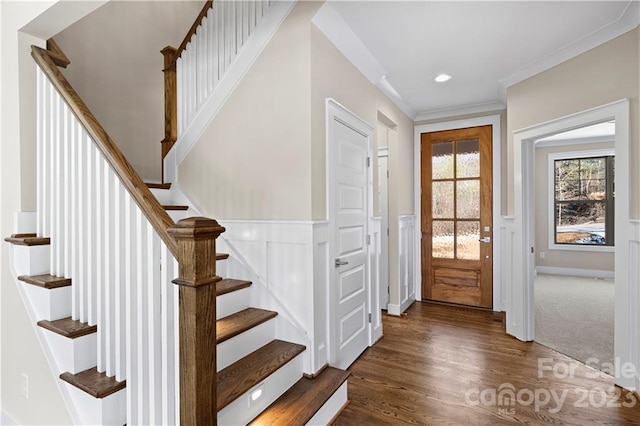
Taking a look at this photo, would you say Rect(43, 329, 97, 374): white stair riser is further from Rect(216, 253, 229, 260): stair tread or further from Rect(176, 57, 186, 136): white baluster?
Rect(176, 57, 186, 136): white baluster

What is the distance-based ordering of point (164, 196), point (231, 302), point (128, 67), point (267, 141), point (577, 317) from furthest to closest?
point (577, 317)
point (128, 67)
point (164, 196)
point (267, 141)
point (231, 302)

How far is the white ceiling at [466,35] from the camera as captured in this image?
2314 millimetres

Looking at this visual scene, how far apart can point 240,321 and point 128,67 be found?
298 centimetres

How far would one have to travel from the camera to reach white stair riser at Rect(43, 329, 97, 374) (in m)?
1.52

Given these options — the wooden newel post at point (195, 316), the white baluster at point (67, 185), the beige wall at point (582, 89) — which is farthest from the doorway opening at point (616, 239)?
the white baluster at point (67, 185)

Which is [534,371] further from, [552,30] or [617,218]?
[552,30]

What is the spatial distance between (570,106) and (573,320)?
2.58 meters

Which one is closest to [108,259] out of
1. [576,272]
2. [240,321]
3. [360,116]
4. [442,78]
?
[240,321]

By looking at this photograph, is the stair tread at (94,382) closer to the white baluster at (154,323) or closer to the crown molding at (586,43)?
the white baluster at (154,323)

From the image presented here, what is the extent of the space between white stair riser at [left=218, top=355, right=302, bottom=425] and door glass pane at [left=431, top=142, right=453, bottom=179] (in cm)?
339

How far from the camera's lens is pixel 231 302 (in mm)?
2242

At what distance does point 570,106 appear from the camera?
2855 millimetres

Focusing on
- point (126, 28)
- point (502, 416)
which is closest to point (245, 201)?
point (502, 416)

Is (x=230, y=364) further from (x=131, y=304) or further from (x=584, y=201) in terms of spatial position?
(x=584, y=201)
